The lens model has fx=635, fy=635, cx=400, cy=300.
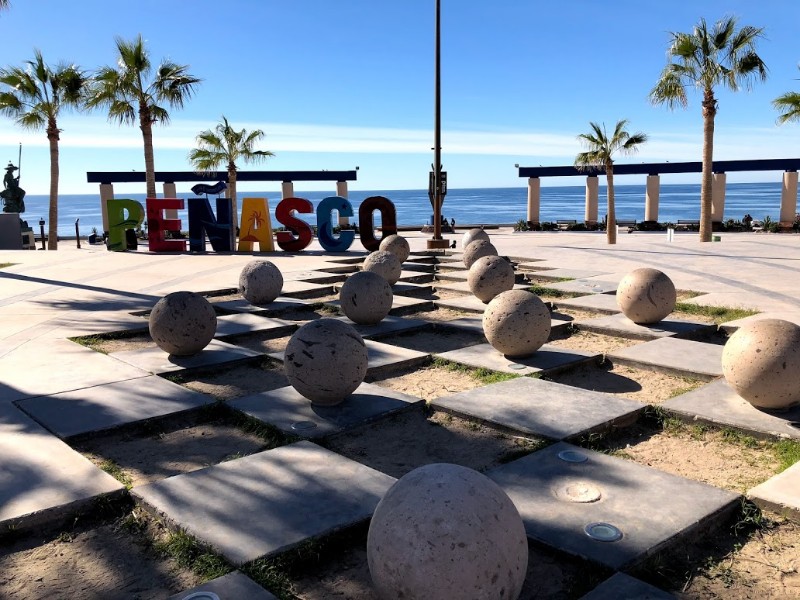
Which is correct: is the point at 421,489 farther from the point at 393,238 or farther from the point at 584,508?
the point at 393,238

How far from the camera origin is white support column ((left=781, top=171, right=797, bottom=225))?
34.7 metres

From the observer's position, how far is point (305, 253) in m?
23.7

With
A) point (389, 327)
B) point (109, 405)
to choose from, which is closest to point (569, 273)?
point (389, 327)

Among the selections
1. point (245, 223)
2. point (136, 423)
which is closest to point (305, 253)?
point (245, 223)

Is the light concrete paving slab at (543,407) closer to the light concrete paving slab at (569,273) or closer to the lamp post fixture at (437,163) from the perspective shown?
the light concrete paving slab at (569,273)

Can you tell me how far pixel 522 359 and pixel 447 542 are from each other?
562 centimetres

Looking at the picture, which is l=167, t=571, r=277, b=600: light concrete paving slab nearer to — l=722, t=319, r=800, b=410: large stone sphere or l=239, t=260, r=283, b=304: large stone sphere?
l=722, t=319, r=800, b=410: large stone sphere

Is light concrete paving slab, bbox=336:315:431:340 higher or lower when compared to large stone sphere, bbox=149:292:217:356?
lower

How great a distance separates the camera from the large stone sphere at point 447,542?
3.10 metres

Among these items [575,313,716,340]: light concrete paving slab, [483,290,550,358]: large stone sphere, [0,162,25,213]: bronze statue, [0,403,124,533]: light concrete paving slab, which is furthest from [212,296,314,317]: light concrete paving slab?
[0,162,25,213]: bronze statue

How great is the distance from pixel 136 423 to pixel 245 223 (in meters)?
19.1

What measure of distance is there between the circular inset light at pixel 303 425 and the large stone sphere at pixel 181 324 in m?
3.05

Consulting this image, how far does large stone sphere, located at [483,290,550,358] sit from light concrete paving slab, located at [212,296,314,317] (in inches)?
207

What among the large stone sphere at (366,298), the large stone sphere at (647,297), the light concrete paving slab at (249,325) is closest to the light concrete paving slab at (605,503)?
the large stone sphere at (647,297)
